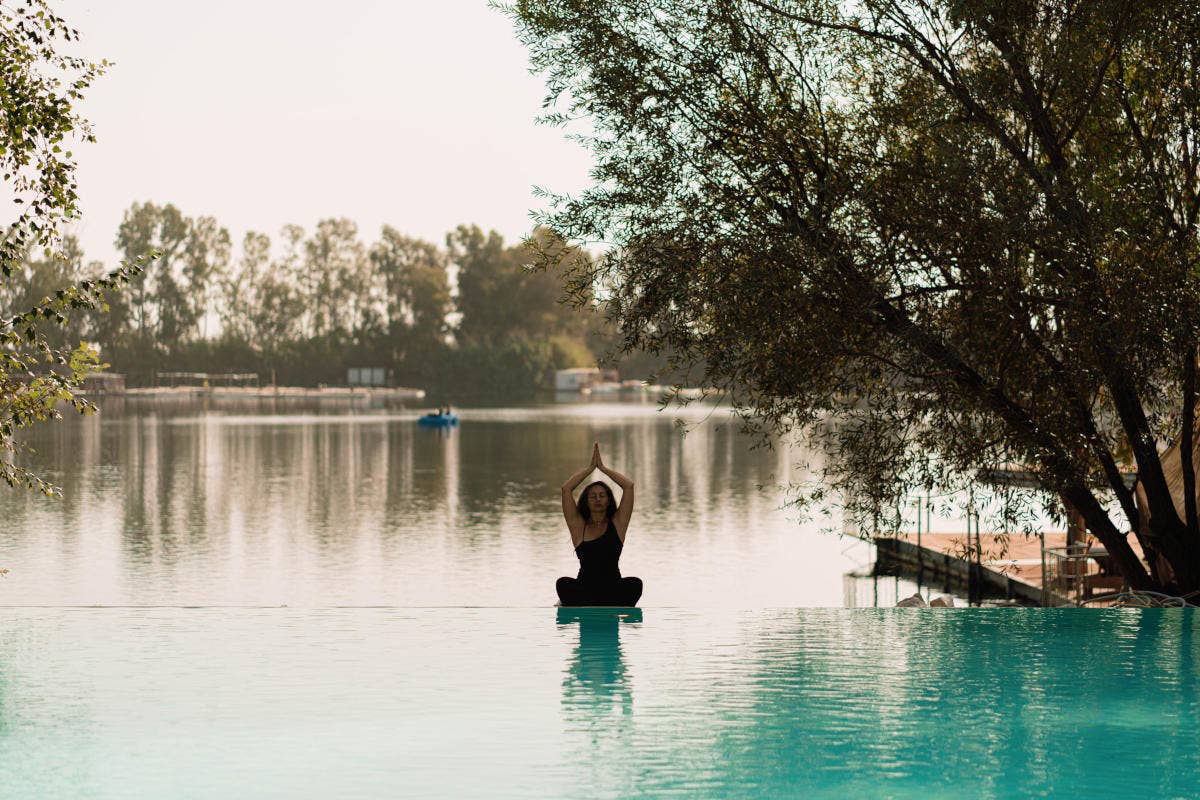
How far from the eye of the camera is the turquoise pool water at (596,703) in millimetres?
5992

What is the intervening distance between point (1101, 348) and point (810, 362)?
2261mm

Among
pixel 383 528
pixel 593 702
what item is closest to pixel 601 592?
pixel 593 702

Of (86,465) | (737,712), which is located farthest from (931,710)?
(86,465)

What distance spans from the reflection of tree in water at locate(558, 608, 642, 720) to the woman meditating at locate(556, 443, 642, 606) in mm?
129

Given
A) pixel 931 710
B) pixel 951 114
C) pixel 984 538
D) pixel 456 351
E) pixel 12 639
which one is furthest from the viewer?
pixel 456 351

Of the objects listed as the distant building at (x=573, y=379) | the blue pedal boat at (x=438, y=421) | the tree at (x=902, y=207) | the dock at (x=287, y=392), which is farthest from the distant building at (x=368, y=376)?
the tree at (x=902, y=207)

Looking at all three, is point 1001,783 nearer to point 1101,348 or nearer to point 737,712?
point 737,712

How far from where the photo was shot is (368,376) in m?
128

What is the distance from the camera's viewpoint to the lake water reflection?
25.9 meters

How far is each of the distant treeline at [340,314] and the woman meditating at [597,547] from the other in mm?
113704

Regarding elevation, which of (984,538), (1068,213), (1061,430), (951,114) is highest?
(951,114)

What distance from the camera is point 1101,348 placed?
10.7 meters

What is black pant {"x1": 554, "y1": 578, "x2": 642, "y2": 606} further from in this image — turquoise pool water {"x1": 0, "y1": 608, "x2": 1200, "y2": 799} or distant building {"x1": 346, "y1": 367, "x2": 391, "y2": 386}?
distant building {"x1": 346, "y1": 367, "x2": 391, "y2": 386}

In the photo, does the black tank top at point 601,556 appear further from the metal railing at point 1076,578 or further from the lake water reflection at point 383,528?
the metal railing at point 1076,578
